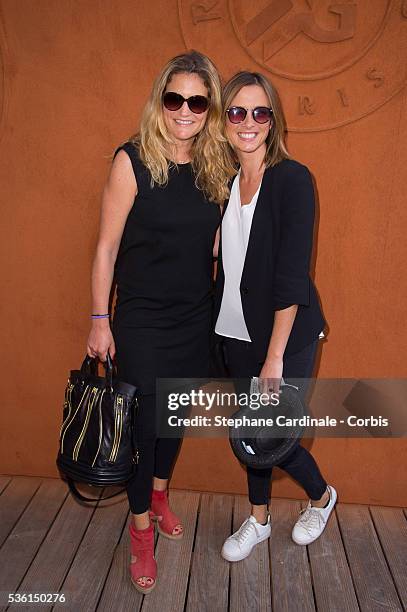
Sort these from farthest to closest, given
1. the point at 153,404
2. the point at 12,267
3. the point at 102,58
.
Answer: the point at 12,267, the point at 102,58, the point at 153,404

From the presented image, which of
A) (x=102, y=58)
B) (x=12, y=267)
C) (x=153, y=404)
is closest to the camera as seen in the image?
(x=153, y=404)

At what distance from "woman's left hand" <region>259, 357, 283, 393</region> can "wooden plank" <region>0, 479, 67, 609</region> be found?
1.40 metres

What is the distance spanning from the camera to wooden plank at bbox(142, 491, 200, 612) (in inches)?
102

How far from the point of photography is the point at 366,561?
112 inches

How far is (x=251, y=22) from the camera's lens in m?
2.71

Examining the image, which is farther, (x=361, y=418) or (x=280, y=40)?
(x=361, y=418)

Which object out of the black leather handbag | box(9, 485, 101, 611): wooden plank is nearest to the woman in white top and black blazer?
the black leather handbag

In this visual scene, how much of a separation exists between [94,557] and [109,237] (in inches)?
59.8

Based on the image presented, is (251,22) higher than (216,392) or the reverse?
higher

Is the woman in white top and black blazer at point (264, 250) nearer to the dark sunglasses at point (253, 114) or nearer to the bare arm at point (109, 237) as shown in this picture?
the dark sunglasses at point (253, 114)

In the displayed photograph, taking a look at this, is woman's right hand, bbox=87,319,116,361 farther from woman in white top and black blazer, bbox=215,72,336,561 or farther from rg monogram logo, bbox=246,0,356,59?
rg monogram logo, bbox=246,0,356,59

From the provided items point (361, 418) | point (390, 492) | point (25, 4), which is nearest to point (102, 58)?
point (25, 4)

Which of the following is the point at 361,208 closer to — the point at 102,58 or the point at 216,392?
the point at 216,392

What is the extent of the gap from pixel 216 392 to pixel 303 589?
1047 millimetres
